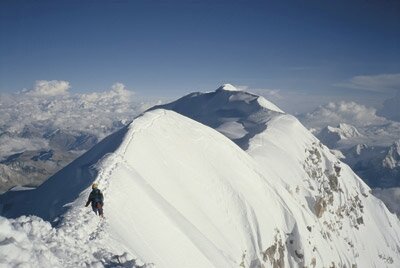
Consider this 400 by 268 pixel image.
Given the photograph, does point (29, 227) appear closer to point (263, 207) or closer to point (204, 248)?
point (204, 248)

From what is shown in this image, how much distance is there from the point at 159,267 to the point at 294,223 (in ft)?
153

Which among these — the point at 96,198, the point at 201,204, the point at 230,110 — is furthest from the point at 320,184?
the point at 96,198

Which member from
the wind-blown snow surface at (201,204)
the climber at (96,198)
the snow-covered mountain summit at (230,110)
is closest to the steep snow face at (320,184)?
the wind-blown snow surface at (201,204)

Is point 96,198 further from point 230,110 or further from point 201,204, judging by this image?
point 230,110

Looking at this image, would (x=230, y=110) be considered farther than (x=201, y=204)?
Yes

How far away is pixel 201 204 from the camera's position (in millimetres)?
51125

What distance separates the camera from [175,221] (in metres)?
40.4

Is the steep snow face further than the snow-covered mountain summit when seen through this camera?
No

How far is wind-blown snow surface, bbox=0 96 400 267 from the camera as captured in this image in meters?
30.7

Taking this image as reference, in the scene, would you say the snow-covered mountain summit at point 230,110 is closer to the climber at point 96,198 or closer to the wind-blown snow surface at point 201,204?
the wind-blown snow surface at point 201,204

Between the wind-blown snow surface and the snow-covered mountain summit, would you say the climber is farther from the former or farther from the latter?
the snow-covered mountain summit

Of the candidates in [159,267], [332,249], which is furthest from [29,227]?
[332,249]

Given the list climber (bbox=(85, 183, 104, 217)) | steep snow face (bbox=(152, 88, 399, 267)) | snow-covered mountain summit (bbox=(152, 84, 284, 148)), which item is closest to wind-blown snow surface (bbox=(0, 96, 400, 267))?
steep snow face (bbox=(152, 88, 399, 267))

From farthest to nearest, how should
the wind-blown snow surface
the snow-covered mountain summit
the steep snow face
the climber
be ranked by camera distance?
1. the snow-covered mountain summit
2. the steep snow face
3. the wind-blown snow surface
4. the climber
